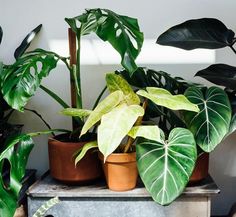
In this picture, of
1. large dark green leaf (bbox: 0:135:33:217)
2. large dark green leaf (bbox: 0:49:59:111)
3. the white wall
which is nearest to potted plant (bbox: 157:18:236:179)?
the white wall

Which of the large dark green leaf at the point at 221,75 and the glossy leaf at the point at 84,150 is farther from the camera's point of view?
the large dark green leaf at the point at 221,75

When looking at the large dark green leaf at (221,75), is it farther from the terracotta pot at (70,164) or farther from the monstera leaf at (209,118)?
the terracotta pot at (70,164)

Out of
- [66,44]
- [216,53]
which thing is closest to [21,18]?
[66,44]

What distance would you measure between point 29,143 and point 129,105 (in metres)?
0.38

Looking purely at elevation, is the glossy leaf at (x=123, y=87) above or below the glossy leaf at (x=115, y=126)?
above

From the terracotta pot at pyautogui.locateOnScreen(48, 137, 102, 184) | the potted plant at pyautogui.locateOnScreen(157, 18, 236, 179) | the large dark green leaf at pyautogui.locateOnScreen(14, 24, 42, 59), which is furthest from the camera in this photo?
the large dark green leaf at pyautogui.locateOnScreen(14, 24, 42, 59)

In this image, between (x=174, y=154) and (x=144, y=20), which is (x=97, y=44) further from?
(x=174, y=154)

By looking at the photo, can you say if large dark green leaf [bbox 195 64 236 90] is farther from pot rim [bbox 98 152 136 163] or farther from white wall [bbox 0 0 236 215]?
pot rim [bbox 98 152 136 163]

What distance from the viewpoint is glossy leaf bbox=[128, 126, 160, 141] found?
3.83 ft

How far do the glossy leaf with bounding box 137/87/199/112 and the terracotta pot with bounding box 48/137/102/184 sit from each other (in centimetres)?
34

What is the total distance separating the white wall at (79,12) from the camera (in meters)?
1.66

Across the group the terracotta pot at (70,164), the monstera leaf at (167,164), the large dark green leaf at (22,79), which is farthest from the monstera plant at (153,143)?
the large dark green leaf at (22,79)

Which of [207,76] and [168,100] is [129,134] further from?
[207,76]

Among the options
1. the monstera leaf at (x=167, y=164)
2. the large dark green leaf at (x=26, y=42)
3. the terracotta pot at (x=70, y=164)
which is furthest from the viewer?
the large dark green leaf at (x=26, y=42)
